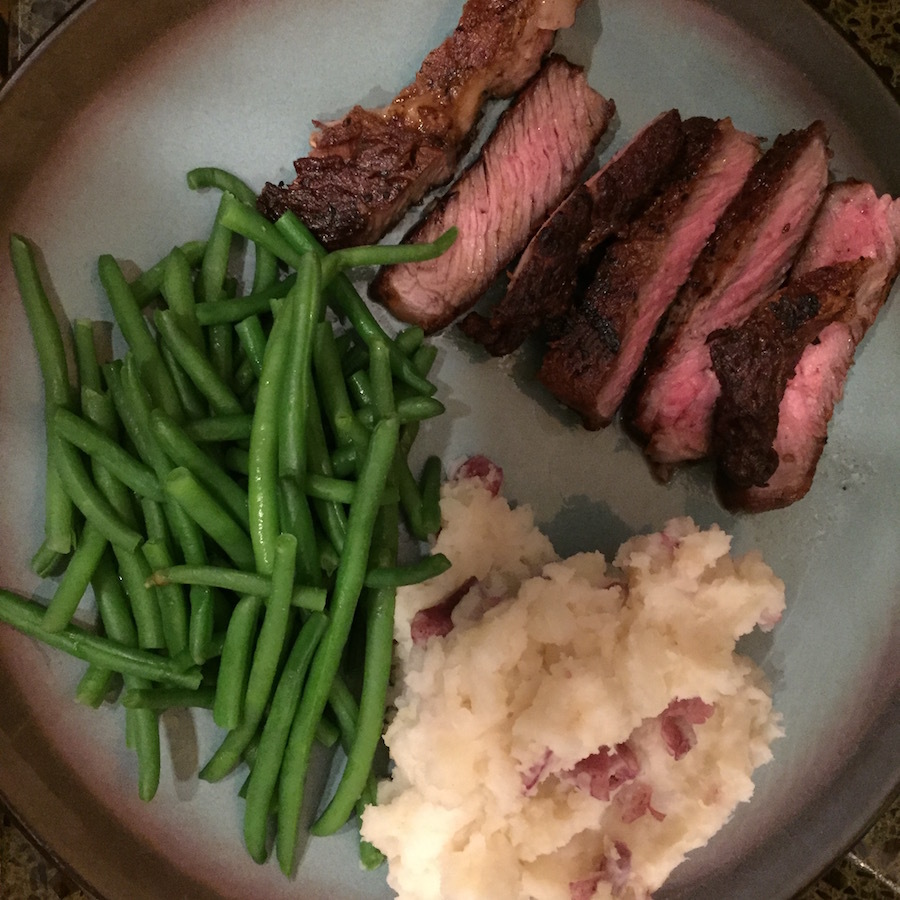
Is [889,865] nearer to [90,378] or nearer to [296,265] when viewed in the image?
[296,265]

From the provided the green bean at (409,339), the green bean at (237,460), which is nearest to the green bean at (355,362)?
the green bean at (409,339)

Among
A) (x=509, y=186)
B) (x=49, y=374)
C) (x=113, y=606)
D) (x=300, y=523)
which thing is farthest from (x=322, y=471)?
(x=509, y=186)

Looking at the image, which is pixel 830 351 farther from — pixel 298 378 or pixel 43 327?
pixel 43 327

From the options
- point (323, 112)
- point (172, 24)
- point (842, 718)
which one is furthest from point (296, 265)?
point (842, 718)

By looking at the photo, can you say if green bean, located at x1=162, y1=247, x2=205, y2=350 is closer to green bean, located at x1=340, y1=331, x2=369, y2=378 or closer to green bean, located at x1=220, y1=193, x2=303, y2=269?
green bean, located at x1=220, y1=193, x2=303, y2=269

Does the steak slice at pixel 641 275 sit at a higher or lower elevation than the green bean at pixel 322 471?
higher

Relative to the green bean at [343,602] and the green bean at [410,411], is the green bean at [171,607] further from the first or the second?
the green bean at [410,411]

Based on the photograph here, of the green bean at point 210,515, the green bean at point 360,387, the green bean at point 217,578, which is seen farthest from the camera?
the green bean at point 360,387
